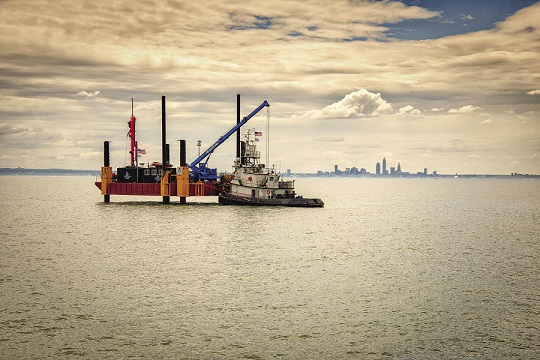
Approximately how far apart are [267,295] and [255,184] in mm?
56493

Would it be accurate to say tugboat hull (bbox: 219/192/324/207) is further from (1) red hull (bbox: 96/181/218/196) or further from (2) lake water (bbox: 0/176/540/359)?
(2) lake water (bbox: 0/176/540/359)

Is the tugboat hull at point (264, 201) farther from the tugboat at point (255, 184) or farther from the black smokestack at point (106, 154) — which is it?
the black smokestack at point (106, 154)

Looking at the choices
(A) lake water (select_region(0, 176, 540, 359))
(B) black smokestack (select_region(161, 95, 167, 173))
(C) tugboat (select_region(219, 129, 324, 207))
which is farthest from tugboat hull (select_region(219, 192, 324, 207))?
(A) lake water (select_region(0, 176, 540, 359))

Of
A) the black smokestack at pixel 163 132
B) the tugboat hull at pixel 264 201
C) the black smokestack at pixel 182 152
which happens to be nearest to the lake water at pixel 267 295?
the tugboat hull at pixel 264 201

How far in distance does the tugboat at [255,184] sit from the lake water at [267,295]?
84.5ft

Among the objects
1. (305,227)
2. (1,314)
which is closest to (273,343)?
(1,314)

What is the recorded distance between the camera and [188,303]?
2784cm

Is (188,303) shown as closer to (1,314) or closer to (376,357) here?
(1,314)

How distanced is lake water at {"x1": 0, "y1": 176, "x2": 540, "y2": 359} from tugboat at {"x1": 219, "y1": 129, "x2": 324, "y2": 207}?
84.5 feet

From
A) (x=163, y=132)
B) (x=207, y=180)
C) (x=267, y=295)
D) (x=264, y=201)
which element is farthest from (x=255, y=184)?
(x=267, y=295)

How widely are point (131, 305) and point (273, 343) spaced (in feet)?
30.9

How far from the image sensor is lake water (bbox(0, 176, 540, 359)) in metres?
21.2

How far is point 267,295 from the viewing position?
29.8m

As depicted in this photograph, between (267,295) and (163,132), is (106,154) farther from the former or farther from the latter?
(267,295)
